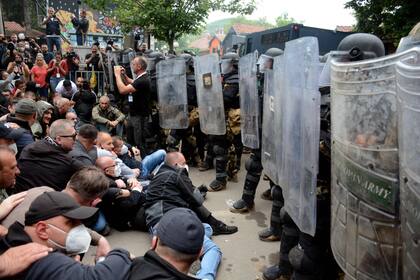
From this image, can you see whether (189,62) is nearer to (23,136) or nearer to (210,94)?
(210,94)

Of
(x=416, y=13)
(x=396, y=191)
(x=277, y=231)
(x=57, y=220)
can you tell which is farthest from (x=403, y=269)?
(x=416, y=13)

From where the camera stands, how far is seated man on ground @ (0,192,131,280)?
5.56ft

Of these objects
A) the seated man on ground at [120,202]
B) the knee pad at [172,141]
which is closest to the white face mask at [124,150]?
the seated man on ground at [120,202]

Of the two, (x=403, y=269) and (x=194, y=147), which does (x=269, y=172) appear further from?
(x=194, y=147)

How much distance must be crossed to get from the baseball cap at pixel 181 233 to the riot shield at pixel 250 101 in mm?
2518

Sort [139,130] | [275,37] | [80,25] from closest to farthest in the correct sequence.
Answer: [139,130] → [275,37] → [80,25]

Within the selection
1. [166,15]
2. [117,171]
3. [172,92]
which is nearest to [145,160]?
[117,171]

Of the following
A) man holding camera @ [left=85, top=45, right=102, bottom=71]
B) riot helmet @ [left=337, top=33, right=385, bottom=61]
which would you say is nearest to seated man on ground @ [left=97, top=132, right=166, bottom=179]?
riot helmet @ [left=337, top=33, right=385, bottom=61]

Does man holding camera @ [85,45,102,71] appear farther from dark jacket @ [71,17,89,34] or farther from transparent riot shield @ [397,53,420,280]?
transparent riot shield @ [397,53,420,280]

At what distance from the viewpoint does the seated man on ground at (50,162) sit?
330 cm

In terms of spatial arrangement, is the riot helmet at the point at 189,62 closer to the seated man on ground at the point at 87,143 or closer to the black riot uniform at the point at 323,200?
the seated man on ground at the point at 87,143

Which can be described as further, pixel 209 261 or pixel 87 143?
pixel 87 143

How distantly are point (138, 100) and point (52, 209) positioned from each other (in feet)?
14.2

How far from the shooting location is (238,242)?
12.9ft
